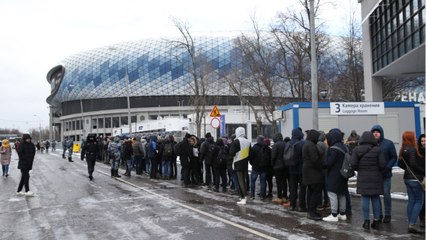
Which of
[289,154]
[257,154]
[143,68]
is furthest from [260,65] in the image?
[143,68]

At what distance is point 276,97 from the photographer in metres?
41.4

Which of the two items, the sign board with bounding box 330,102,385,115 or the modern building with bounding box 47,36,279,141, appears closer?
the sign board with bounding box 330,102,385,115

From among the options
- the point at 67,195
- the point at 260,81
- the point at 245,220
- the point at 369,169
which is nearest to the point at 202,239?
the point at 245,220

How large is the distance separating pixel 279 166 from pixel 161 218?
323 cm

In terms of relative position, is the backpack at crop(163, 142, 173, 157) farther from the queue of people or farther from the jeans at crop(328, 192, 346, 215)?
the jeans at crop(328, 192, 346, 215)

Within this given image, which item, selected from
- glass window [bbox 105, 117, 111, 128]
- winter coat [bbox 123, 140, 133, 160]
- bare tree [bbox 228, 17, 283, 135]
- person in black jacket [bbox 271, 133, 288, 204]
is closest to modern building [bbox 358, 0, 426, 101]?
bare tree [bbox 228, 17, 283, 135]

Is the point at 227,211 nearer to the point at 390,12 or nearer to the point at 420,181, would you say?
the point at 420,181

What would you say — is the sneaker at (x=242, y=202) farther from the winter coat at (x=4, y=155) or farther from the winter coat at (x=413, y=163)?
the winter coat at (x=4, y=155)

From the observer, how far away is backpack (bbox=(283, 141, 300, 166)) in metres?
9.36

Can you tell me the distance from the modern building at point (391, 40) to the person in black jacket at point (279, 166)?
1173cm

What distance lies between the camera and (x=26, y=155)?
1222cm

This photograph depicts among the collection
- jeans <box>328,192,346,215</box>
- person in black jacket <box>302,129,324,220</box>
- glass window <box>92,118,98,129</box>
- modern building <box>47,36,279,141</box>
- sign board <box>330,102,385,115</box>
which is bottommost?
jeans <box>328,192,346,215</box>

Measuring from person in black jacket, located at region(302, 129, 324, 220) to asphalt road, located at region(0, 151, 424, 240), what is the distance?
1.08 feet

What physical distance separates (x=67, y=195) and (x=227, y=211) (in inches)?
209
